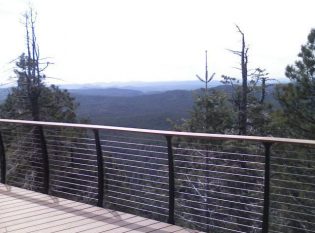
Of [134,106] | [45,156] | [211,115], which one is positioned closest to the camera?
[45,156]

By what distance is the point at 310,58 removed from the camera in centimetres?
1945

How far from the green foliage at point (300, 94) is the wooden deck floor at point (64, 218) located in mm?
14830

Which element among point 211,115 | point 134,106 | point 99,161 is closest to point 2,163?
point 99,161

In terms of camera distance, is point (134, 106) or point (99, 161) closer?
point (99, 161)

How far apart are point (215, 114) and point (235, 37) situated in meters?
5.40

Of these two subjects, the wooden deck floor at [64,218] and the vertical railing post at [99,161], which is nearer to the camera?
the wooden deck floor at [64,218]

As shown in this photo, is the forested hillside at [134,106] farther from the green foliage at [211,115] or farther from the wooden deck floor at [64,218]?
the wooden deck floor at [64,218]

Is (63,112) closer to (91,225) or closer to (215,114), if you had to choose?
(215,114)

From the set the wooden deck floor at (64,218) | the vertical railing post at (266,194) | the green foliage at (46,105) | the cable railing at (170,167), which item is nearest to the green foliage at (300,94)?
the cable railing at (170,167)

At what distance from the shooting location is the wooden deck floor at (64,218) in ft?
14.6

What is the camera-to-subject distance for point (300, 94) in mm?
19359

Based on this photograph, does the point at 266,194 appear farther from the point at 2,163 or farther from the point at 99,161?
the point at 2,163

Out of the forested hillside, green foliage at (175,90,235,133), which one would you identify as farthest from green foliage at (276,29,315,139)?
→ the forested hillside

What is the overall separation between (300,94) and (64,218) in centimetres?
1615
